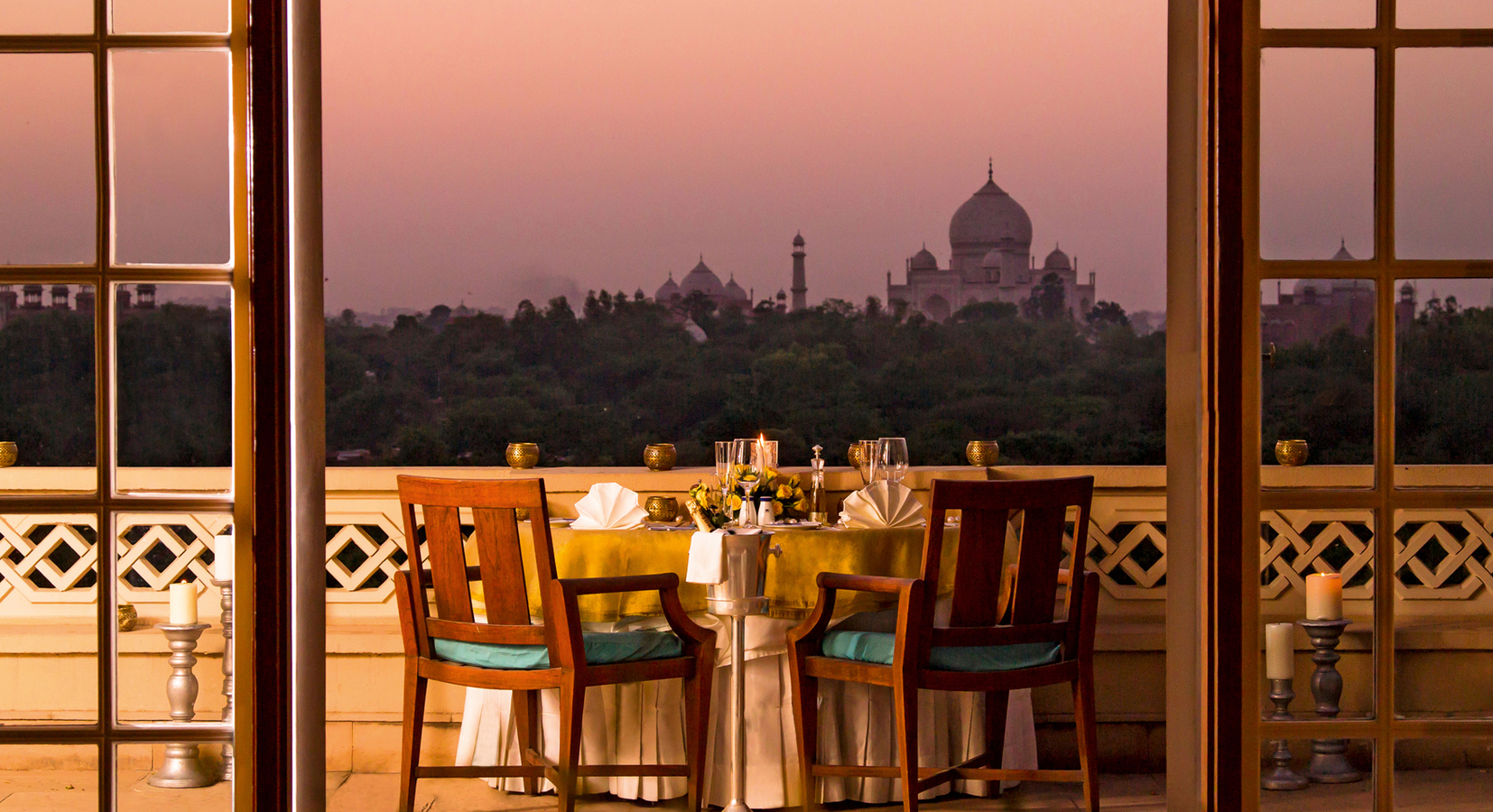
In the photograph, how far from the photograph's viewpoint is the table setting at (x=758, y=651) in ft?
11.2

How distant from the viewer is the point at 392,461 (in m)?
9.57

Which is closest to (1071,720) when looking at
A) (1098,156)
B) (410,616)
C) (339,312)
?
(410,616)

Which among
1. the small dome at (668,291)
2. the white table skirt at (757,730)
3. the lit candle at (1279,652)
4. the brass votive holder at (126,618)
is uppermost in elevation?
the small dome at (668,291)

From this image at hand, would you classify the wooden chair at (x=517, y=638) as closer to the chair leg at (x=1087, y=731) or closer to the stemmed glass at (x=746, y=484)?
the stemmed glass at (x=746, y=484)

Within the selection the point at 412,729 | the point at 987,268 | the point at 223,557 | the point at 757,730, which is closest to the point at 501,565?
the point at 412,729

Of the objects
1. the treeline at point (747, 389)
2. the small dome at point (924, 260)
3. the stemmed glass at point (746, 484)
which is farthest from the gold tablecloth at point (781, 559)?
the treeline at point (747, 389)

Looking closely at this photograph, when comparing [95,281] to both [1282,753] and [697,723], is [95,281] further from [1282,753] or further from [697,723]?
[1282,753]

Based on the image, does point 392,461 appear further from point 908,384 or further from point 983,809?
point 983,809

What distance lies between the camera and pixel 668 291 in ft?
29.6

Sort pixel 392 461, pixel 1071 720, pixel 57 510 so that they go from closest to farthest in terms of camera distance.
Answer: pixel 57 510 < pixel 1071 720 < pixel 392 461

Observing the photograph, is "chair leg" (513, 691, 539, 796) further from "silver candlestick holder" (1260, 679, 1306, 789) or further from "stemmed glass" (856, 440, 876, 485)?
"silver candlestick holder" (1260, 679, 1306, 789)

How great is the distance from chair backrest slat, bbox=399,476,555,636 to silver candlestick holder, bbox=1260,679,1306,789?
1618 mm

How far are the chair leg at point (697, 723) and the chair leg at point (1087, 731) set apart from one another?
90 centimetres

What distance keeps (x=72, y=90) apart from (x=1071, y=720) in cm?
305
